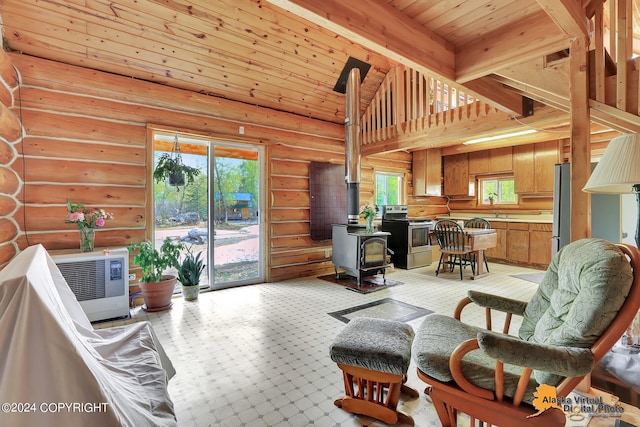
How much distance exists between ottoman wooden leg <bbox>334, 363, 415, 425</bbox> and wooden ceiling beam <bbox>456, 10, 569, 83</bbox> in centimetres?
273

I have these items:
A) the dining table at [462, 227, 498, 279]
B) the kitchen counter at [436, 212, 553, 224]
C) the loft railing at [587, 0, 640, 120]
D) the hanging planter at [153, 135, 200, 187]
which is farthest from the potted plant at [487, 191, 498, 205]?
the hanging planter at [153, 135, 200, 187]

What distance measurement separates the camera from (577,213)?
218 cm

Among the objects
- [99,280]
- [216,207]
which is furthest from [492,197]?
[99,280]

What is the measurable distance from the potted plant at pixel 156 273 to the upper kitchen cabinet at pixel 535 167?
6.60 metres

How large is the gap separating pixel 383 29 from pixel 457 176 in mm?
5809

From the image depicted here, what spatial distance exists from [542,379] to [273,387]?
1588mm

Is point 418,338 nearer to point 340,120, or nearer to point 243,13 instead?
point 243,13

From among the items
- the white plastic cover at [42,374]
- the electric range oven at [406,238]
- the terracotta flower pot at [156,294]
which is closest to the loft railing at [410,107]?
the electric range oven at [406,238]

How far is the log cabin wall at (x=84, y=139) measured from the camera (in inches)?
120

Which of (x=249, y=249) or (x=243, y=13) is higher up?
(x=243, y=13)

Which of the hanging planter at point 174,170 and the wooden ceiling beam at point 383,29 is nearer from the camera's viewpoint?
the wooden ceiling beam at point 383,29

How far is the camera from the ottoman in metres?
1.62

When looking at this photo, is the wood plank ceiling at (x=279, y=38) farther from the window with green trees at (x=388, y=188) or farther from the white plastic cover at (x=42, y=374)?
the window with green trees at (x=388, y=188)

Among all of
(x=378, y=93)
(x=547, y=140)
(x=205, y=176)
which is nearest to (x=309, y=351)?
(x=205, y=176)
